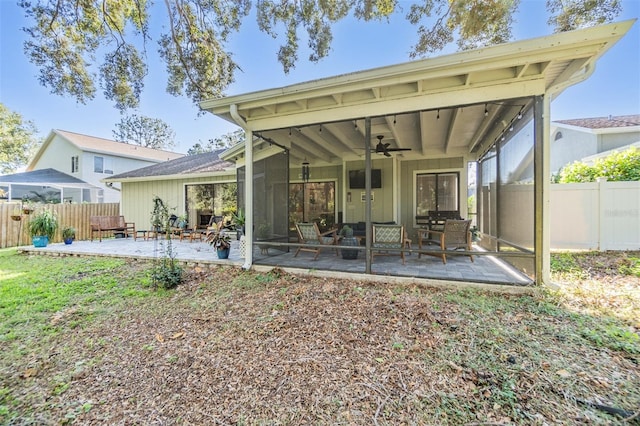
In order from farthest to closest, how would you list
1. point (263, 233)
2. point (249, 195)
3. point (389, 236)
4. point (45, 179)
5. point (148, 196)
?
1. point (45, 179)
2. point (148, 196)
3. point (263, 233)
4. point (249, 195)
5. point (389, 236)

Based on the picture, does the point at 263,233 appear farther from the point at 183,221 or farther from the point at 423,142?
the point at 183,221

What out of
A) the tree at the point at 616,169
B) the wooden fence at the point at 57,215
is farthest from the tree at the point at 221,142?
the tree at the point at 616,169

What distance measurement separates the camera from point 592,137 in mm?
11469

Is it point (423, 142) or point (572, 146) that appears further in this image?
point (572, 146)

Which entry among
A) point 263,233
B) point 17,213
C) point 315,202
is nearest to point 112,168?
point 17,213

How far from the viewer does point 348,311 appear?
3377mm

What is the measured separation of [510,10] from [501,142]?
9.04ft

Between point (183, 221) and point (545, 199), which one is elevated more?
point (545, 199)

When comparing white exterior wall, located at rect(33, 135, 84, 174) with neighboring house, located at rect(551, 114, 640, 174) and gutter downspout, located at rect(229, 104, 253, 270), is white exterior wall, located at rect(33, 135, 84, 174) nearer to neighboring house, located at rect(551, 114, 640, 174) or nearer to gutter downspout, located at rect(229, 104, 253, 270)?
gutter downspout, located at rect(229, 104, 253, 270)

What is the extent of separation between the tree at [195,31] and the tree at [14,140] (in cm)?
2013

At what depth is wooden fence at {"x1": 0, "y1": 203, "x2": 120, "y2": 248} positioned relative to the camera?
925cm

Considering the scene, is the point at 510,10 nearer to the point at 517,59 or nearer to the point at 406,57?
the point at 406,57

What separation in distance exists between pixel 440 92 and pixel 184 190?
9.86 metres

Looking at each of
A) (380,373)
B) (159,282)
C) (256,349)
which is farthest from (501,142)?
(159,282)
